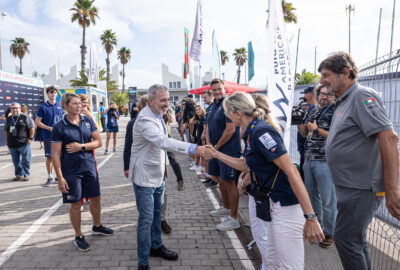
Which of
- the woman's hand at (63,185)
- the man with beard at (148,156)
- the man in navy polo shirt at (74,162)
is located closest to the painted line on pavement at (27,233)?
the man in navy polo shirt at (74,162)

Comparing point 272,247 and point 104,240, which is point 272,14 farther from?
point 104,240

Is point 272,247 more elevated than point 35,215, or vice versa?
point 272,247

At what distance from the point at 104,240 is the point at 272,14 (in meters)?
3.98

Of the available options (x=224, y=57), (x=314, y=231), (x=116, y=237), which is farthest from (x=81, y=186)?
(x=224, y=57)

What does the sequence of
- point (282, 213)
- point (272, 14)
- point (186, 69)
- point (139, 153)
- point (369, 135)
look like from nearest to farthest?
point (369, 135), point (282, 213), point (139, 153), point (272, 14), point (186, 69)

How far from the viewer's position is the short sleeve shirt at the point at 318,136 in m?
3.37

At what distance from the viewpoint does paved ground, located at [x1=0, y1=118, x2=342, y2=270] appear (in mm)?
3260

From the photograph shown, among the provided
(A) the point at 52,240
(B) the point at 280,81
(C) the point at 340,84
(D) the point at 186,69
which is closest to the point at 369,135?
(C) the point at 340,84

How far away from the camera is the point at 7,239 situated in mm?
3881

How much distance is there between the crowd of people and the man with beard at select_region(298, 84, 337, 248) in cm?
1

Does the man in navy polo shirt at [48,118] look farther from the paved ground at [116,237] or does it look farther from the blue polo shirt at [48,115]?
the paved ground at [116,237]

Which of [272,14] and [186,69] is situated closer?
[272,14]

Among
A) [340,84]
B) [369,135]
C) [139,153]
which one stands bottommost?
[139,153]

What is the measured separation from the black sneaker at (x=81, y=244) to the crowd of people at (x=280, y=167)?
0.5 inches
